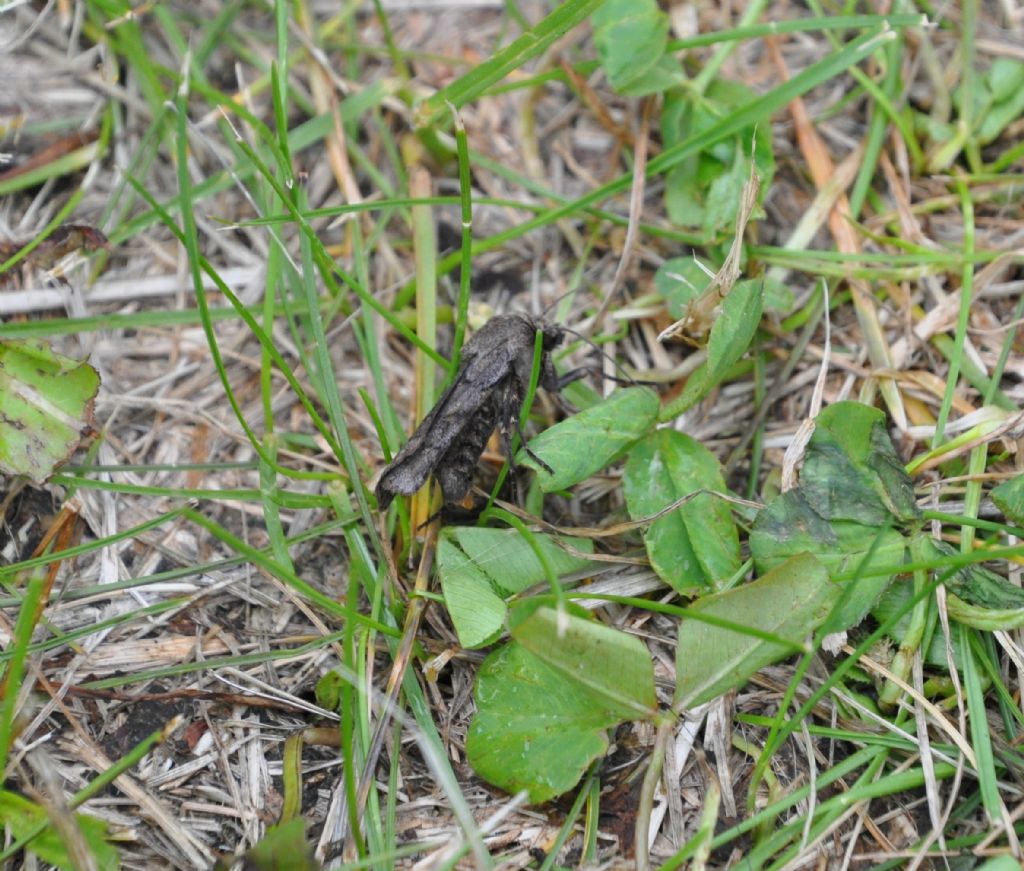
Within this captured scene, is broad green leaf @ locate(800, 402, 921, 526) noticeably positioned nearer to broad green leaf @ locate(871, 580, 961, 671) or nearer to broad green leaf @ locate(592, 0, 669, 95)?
broad green leaf @ locate(871, 580, 961, 671)

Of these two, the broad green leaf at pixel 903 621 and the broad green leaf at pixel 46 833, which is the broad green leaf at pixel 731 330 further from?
the broad green leaf at pixel 46 833

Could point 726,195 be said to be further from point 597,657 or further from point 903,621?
point 597,657

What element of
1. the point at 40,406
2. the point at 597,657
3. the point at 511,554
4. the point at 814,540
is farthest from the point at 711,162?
the point at 40,406

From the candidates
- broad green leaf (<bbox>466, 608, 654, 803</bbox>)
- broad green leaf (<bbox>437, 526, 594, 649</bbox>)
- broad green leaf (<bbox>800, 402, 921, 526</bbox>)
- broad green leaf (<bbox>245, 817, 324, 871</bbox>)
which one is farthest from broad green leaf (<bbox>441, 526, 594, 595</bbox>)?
broad green leaf (<bbox>245, 817, 324, 871</bbox>)

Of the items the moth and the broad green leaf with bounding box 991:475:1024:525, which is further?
the moth

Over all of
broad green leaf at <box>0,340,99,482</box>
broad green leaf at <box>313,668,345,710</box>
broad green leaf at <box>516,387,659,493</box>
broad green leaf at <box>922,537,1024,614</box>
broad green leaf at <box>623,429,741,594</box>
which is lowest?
broad green leaf at <box>922,537,1024,614</box>

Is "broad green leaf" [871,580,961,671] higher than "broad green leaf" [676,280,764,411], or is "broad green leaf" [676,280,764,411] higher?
"broad green leaf" [676,280,764,411]
